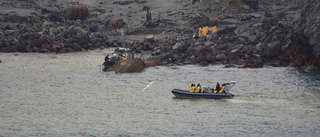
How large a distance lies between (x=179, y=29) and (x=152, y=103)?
57863 mm

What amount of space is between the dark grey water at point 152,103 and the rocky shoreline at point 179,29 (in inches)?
197

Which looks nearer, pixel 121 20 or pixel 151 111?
pixel 151 111

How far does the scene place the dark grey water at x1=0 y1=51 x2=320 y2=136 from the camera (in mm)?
41594

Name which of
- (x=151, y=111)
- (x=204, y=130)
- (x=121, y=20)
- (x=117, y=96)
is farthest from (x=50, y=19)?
(x=204, y=130)

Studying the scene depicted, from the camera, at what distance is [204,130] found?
41.4 metres

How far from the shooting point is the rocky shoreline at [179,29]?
244 ft

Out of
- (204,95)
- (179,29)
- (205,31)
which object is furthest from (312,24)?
(179,29)

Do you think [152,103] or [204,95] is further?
[204,95]

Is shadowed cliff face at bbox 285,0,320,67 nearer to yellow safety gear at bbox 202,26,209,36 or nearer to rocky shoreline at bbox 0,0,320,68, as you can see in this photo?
rocky shoreline at bbox 0,0,320,68

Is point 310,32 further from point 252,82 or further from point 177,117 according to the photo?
point 177,117

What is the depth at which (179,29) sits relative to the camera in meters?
107

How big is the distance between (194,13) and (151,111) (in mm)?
76030

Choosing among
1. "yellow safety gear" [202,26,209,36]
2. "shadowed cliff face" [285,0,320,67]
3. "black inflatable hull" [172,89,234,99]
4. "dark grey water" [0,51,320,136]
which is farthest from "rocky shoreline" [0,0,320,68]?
"black inflatable hull" [172,89,234,99]

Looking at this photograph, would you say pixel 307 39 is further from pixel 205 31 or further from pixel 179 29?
pixel 179 29
